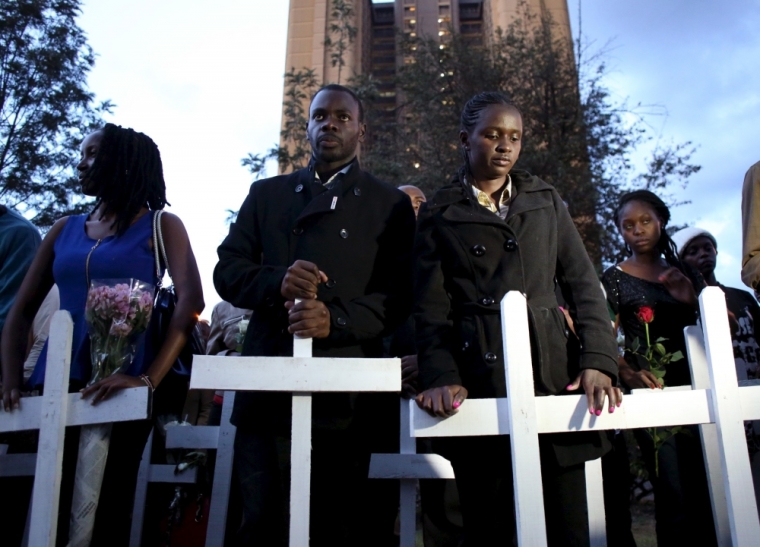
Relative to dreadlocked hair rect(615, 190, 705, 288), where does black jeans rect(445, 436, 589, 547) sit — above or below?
below

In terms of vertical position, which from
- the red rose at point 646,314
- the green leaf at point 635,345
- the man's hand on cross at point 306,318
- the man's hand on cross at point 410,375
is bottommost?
the man's hand on cross at point 410,375

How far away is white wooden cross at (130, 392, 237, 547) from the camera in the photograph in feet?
10.8

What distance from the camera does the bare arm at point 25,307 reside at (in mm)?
2781

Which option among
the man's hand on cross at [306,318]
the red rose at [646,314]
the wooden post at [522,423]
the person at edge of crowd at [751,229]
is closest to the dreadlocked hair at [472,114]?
the wooden post at [522,423]

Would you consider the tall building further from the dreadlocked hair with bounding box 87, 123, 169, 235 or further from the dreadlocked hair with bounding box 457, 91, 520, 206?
the dreadlocked hair with bounding box 457, 91, 520, 206

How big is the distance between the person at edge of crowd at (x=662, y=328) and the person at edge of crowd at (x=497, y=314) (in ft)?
3.23

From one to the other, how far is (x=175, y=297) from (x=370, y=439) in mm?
1024

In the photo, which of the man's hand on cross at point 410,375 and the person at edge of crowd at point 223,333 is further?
the person at edge of crowd at point 223,333

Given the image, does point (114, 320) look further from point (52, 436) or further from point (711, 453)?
point (711, 453)

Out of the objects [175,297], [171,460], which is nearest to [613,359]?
[175,297]

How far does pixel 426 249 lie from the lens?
8.07 feet

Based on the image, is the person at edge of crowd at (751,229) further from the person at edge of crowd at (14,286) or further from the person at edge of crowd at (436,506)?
the person at edge of crowd at (14,286)

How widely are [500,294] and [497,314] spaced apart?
0.22 ft

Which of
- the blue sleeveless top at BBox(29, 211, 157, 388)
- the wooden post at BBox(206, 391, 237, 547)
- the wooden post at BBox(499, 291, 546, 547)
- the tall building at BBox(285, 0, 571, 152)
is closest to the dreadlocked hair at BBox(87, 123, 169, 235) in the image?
the blue sleeveless top at BBox(29, 211, 157, 388)
